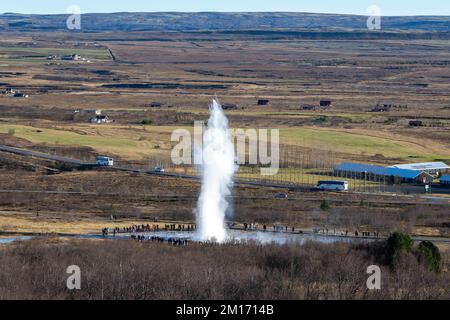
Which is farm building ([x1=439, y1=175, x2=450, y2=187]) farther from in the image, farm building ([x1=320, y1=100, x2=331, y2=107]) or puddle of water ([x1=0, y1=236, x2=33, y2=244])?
farm building ([x1=320, y1=100, x2=331, y2=107])

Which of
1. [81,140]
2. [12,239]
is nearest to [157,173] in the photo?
[81,140]

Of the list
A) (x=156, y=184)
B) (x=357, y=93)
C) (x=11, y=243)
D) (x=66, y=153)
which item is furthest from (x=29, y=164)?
(x=357, y=93)

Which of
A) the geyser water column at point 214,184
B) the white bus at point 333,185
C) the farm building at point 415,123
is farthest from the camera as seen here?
the farm building at point 415,123

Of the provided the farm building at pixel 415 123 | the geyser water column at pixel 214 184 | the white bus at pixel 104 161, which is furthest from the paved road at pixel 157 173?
the farm building at pixel 415 123

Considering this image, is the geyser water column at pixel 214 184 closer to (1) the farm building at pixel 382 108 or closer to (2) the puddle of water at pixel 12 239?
(2) the puddle of water at pixel 12 239

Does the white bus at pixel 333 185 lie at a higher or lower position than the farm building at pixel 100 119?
lower

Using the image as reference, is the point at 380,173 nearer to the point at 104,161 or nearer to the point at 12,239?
the point at 104,161
